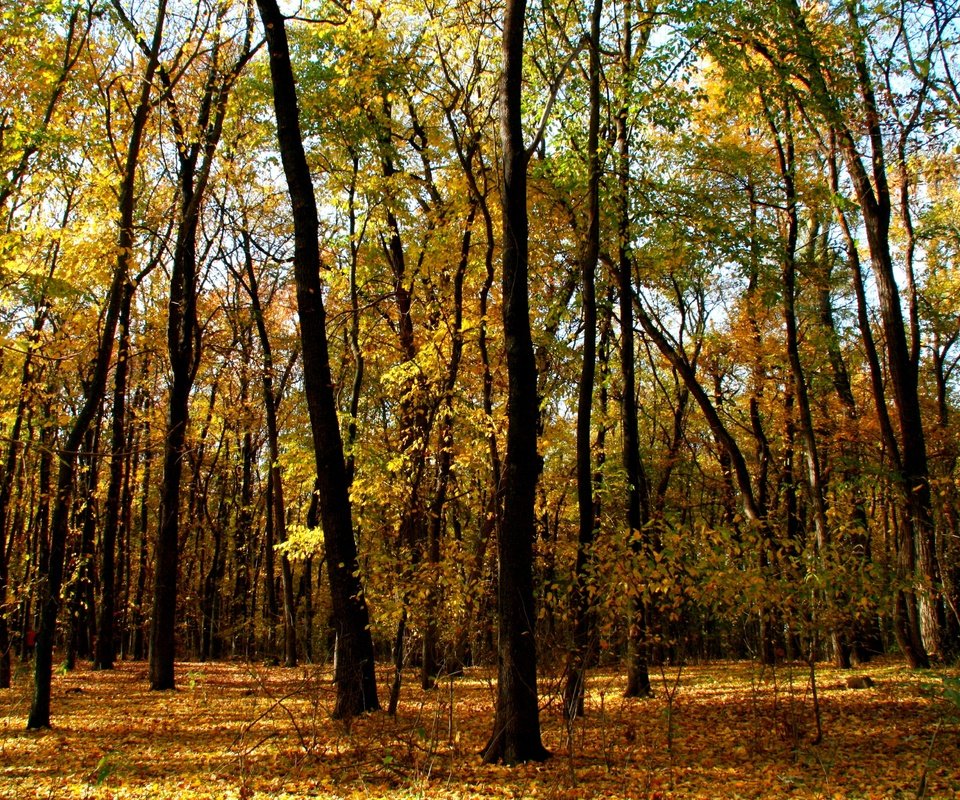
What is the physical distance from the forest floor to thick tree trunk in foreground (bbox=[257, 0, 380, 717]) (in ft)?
2.28

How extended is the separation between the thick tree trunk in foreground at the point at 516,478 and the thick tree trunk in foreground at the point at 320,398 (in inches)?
94.8

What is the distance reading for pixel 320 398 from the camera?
8055mm

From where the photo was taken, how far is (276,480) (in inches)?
709

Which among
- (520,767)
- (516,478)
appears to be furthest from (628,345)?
(520,767)

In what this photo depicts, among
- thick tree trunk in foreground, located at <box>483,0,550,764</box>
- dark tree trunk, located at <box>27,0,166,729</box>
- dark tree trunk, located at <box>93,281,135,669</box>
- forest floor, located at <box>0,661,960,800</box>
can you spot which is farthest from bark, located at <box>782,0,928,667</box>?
dark tree trunk, located at <box>93,281,135,669</box>

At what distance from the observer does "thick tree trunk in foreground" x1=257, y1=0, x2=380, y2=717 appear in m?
7.82

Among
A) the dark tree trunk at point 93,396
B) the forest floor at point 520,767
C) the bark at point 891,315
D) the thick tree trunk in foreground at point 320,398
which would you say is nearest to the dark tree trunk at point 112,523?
the forest floor at point 520,767

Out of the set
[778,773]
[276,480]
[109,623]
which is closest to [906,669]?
[778,773]

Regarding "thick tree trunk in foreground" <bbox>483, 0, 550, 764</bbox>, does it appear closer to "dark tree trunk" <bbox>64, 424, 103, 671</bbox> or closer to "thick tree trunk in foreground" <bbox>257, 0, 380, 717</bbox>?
"thick tree trunk in foreground" <bbox>257, 0, 380, 717</bbox>

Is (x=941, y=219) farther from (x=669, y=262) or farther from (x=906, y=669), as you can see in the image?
(x=906, y=669)

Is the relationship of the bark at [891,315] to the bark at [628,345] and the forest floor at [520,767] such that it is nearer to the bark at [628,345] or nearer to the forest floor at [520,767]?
the forest floor at [520,767]

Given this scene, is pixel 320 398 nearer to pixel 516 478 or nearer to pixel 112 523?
pixel 516 478

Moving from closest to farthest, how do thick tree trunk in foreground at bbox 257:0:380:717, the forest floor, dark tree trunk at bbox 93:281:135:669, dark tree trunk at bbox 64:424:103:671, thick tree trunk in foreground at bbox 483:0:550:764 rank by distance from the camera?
the forest floor, thick tree trunk in foreground at bbox 483:0:550:764, thick tree trunk in foreground at bbox 257:0:380:717, dark tree trunk at bbox 93:281:135:669, dark tree trunk at bbox 64:424:103:671

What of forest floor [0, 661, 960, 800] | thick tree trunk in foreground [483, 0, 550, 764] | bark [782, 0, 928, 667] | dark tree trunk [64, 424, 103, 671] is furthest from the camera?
dark tree trunk [64, 424, 103, 671]
